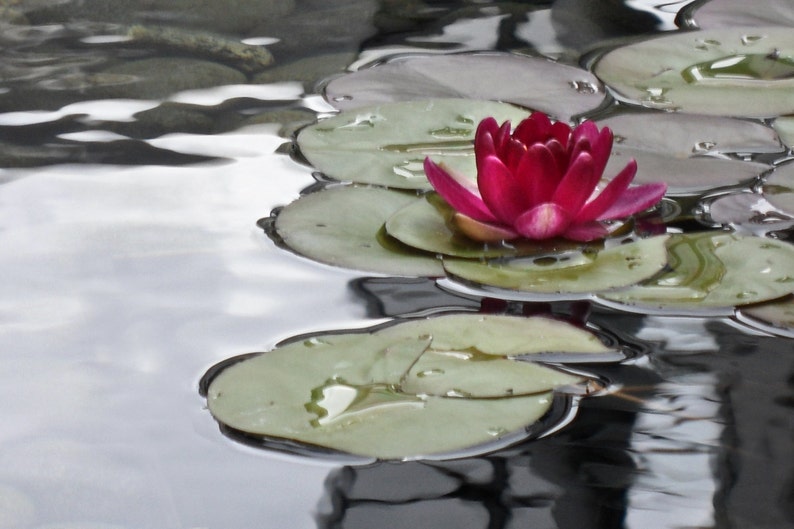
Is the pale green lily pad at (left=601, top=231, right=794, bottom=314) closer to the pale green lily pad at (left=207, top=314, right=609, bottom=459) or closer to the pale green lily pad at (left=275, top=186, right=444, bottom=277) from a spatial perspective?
the pale green lily pad at (left=207, top=314, right=609, bottom=459)

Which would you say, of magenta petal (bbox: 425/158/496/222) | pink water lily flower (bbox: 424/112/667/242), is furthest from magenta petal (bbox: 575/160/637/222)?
magenta petal (bbox: 425/158/496/222)

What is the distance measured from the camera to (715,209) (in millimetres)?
1435

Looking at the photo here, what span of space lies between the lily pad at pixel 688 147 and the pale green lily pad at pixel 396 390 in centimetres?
48

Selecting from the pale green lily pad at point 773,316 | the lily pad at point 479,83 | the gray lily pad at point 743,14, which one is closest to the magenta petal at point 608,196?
the pale green lily pad at point 773,316

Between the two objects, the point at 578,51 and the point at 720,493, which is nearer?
the point at 720,493

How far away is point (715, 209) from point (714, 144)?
8.7 inches

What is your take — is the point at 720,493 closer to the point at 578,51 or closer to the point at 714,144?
the point at 714,144

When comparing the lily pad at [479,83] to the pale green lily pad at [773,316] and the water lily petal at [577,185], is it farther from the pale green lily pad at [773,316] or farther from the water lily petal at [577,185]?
the pale green lily pad at [773,316]

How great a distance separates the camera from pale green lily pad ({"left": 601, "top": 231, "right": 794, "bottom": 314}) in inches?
47.9

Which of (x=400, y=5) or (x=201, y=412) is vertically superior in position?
(x=400, y=5)

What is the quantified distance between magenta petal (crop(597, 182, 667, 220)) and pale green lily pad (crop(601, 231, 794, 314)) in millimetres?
61

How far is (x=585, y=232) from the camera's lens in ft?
4.42

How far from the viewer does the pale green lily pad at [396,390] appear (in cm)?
97

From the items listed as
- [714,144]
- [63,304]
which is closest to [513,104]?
[714,144]
